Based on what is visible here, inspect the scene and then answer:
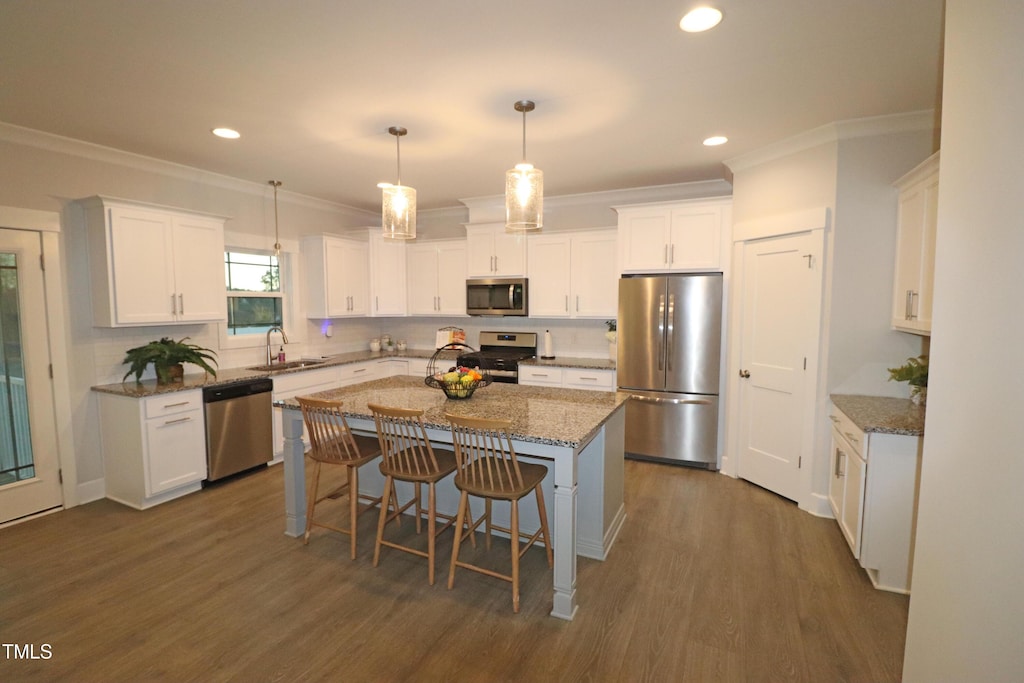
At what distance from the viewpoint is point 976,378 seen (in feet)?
3.20

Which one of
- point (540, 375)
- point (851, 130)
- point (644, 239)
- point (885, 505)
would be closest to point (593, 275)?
point (644, 239)

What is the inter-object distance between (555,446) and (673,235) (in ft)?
9.58

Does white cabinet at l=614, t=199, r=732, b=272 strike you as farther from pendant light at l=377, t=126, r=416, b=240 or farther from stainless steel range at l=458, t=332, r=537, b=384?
pendant light at l=377, t=126, r=416, b=240

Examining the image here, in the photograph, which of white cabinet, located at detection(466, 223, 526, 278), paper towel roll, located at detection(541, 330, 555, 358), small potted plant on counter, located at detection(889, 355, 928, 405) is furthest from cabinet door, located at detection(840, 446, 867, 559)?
white cabinet, located at detection(466, 223, 526, 278)

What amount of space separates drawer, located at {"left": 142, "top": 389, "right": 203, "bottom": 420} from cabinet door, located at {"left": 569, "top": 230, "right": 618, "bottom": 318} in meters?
3.55

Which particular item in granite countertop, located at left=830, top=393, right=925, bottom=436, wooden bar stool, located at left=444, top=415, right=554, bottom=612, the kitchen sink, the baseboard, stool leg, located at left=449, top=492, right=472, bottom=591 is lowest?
the baseboard

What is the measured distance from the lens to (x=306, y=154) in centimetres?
378

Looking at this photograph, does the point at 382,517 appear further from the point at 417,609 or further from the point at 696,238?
the point at 696,238

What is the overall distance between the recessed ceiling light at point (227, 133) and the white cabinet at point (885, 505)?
14.3ft

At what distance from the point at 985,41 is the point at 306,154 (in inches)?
156

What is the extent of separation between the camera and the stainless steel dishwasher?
389 centimetres

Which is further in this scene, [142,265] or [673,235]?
[673,235]

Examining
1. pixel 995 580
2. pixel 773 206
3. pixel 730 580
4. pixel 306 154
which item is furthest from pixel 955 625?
pixel 306 154

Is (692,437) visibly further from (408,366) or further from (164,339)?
(164,339)
